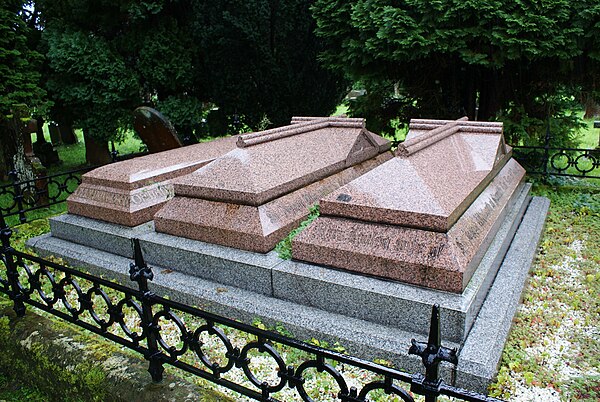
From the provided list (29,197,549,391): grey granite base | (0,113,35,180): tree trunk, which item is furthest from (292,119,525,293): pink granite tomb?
(0,113,35,180): tree trunk

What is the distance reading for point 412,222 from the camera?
12.1ft

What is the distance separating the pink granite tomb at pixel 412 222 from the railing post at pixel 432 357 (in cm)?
174

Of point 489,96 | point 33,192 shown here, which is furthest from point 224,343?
point 489,96

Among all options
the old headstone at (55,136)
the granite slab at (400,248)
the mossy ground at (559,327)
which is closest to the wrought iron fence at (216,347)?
the granite slab at (400,248)

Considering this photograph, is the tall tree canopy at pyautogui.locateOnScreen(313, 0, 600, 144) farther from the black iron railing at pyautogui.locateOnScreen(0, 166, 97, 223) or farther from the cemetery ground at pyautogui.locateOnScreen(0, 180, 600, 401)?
the black iron railing at pyautogui.locateOnScreen(0, 166, 97, 223)

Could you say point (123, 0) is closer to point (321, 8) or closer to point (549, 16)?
point (321, 8)

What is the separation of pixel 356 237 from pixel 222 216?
1436 millimetres

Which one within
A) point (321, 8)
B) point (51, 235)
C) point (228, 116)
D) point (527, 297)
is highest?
point (321, 8)

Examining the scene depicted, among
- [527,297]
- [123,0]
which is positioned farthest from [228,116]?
[527,297]

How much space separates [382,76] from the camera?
8.23 m

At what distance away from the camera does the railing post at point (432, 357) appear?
1.72m

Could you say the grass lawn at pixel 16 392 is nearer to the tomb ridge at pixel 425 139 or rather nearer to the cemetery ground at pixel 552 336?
the cemetery ground at pixel 552 336

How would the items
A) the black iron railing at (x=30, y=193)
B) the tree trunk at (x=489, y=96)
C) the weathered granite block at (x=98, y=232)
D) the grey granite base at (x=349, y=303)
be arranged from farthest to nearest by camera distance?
the tree trunk at (x=489, y=96), the black iron railing at (x=30, y=193), the weathered granite block at (x=98, y=232), the grey granite base at (x=349, y=303)

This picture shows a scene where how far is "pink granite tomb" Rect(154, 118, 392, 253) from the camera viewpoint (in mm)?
4434
